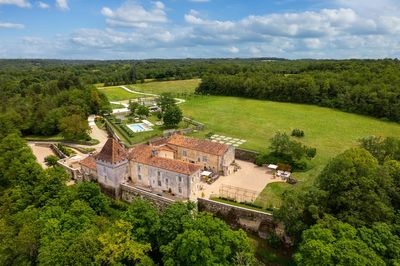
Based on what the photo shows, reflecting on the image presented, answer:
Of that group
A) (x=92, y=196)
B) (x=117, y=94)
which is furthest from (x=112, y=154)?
(x=117, y=94)

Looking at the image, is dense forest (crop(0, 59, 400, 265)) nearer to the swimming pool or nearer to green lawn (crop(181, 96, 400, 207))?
green lawn (crop(181, 96, 400, 207))

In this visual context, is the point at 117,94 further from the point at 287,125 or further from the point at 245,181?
the point at 245,181

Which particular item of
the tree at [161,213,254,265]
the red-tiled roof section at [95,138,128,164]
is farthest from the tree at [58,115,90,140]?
the tree at [161,213,254,265]

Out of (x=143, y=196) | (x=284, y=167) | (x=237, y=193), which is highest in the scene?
(x=284, y=167)

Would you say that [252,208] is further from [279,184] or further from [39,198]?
[39,198]

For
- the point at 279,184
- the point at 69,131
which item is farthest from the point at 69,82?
the point at 279,184
